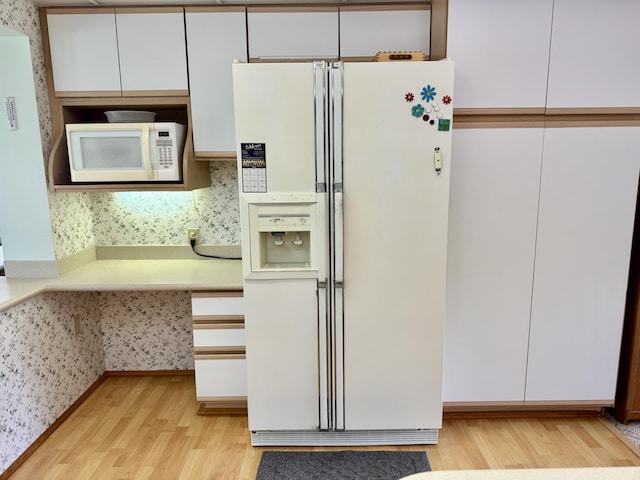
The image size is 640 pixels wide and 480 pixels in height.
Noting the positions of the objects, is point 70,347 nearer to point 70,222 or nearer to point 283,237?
point 70,222

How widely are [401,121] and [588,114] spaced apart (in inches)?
39.6

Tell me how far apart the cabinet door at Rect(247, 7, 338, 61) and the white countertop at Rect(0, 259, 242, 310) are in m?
1.27

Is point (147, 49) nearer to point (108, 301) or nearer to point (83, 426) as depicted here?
point (108, 301)

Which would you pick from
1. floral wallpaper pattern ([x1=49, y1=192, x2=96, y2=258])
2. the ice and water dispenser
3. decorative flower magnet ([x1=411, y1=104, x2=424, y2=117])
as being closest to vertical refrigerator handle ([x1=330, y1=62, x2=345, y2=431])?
the ice and water dispenser

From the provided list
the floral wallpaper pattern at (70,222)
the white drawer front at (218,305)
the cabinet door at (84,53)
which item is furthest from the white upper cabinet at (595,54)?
the floral wallpaper pattern at (70,222)

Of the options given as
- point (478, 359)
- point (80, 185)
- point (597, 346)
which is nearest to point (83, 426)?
point (80, 185)

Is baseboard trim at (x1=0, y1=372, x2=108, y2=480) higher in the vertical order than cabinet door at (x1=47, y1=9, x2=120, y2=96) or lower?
lower

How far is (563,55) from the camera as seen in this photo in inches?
81.3

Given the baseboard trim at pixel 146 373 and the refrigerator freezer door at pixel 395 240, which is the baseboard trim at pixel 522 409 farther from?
the baseboard trim at pixel 146 373

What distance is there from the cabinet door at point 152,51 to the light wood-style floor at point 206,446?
1904 millimetres

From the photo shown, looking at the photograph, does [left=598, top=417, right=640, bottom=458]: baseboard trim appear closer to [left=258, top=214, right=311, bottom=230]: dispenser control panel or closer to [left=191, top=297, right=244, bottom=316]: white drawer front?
[left=258, top=214, right=311, bottom=230]: dispenser control panel

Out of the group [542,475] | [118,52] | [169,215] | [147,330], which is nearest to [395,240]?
[542,475]

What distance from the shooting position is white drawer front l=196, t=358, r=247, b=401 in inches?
94.1

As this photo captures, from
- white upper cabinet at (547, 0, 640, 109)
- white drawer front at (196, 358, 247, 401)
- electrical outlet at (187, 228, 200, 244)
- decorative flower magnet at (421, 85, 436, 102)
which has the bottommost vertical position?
white drawer front at (196, 358, 247, 401)
